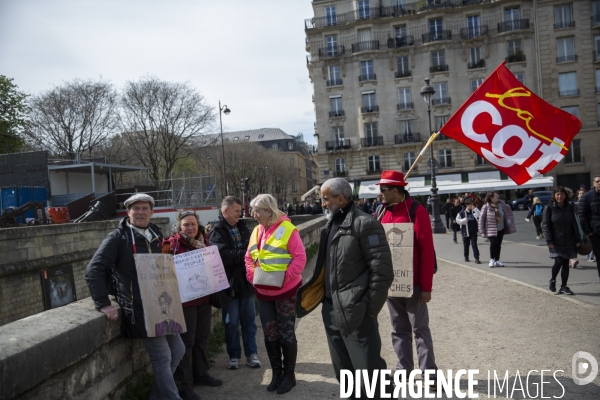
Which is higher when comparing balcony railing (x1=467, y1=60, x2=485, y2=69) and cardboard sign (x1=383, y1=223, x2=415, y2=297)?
balcony railing (x1=467, y1=60, x2=485, y2=69)

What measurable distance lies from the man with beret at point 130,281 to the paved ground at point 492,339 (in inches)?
30.7

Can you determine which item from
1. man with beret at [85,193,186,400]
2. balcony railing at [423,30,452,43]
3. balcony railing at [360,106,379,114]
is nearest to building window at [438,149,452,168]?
balcony railing at [360,106,379,114]

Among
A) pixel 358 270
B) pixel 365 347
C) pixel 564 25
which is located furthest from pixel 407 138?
pixel 365 347

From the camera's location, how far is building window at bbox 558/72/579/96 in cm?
4547

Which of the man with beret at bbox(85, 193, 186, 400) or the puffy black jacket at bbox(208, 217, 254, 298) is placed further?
the puffy black jacket at bbox(208, 217, 254, 298)

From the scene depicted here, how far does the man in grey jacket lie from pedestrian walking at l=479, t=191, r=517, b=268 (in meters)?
8.05

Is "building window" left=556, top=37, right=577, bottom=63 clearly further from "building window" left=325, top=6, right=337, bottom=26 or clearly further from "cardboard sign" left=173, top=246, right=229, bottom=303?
"cardboard sign" left=173, top=246, right=229, bottom=303

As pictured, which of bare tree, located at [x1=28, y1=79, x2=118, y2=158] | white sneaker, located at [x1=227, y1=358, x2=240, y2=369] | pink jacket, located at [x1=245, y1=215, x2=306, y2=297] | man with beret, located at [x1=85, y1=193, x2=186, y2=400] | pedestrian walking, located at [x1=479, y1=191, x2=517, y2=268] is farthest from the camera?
bare tree, located at [x1=28, y1=79, x2=118, y2=158]

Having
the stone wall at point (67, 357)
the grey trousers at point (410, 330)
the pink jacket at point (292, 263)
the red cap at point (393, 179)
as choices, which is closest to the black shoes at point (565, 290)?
the grey trousers at point (410, 330)

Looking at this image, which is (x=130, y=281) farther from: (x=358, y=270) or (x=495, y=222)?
(x=495, y=222)

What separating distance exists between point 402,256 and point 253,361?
1.93 metres

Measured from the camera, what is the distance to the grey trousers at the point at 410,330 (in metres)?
4.43

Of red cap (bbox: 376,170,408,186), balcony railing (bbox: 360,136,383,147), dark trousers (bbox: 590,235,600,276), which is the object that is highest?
balcony railing (bbox: 360,136,383,147)

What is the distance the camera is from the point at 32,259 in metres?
13.3
